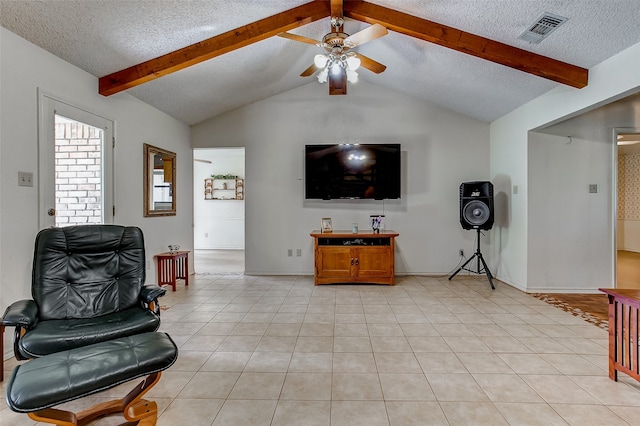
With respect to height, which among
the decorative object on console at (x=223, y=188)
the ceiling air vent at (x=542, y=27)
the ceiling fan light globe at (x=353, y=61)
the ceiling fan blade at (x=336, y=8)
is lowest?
the decorative object on console at (x=223, y=188)

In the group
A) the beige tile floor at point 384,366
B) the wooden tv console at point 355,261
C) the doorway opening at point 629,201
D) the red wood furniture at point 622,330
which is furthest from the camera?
the doorway opening at point 629,201

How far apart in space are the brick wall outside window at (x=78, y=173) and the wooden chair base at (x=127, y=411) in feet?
7.24

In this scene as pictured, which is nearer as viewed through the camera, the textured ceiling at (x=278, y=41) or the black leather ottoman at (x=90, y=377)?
the black leather ottoman at (x=90, y=377)

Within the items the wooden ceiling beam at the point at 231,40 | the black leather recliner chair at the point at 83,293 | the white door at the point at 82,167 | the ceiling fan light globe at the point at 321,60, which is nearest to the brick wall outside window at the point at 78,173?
the white door at the point at 82,167

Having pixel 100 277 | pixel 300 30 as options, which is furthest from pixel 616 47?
pixel 100 277

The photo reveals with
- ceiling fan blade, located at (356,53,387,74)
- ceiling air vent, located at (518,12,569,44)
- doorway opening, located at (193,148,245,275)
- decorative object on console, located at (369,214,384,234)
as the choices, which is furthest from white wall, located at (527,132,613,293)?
doorway opening, located at (193,148,245,275)

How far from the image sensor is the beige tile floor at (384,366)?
1.81m

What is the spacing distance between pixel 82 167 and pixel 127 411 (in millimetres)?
2795

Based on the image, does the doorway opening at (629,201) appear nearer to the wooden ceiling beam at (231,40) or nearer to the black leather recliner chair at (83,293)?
the wooden ceiling beam at (231,40)

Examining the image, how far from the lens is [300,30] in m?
3.85

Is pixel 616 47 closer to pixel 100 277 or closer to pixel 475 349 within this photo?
pixel 475 349

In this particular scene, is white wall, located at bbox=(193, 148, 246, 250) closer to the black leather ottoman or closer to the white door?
the white door

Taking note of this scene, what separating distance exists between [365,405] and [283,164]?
411 centimetres

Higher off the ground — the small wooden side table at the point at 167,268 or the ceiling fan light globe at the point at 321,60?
the ceiling fan light globe at the point at 321,60
